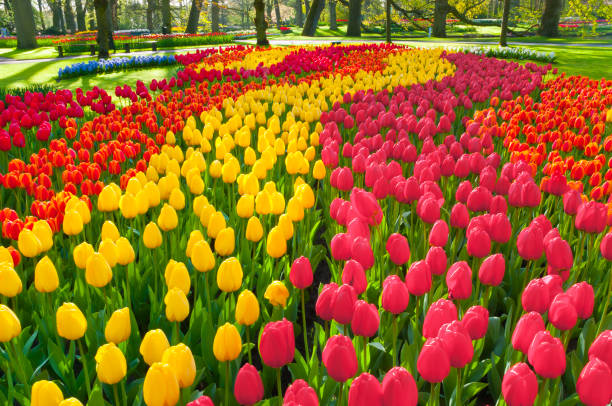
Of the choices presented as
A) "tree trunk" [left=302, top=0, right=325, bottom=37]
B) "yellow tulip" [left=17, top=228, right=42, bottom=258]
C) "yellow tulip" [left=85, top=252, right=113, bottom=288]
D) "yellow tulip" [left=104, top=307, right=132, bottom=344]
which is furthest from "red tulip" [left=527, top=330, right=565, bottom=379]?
"tree trunk" [left=302, top=0, right=325, bottom=37]

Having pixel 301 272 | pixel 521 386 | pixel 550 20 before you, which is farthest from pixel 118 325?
pixel 550 20

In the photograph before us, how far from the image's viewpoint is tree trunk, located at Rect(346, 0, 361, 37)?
3628cm

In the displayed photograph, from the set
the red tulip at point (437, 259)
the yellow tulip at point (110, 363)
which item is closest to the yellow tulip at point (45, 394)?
the yellow tulip at point (110, 363)

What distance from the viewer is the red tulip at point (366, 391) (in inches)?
53.6

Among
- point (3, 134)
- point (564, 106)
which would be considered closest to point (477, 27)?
point (564, 106)

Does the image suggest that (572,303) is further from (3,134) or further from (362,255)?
(3,134)

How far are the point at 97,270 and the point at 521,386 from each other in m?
1.75

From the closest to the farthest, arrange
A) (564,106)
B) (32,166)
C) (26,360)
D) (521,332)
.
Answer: (521,332), (26,360), (32,166), (564,106)

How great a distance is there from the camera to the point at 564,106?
23.9 feet

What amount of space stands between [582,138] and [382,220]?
8.37ft

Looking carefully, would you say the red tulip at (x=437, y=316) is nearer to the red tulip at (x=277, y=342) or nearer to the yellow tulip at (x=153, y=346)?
the red tulip at (x=277, y=342)

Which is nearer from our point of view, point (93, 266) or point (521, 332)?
point (521, 332)

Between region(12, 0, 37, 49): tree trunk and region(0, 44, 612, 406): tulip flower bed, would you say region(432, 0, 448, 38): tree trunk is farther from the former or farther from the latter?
region(0, 44, 612, 406): tulip flower bed

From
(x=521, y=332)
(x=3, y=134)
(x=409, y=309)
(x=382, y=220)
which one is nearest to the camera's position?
(x=521, y=332)
